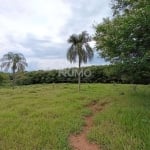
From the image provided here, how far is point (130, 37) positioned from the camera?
11.2 metres

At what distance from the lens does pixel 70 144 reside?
7867mm

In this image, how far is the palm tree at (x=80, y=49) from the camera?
19.0 metres

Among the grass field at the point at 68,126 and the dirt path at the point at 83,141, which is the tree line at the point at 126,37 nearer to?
→ the grass field at the point at 68,126

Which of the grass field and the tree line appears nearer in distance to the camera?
the grass field

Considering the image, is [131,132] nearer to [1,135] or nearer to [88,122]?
[88,122]

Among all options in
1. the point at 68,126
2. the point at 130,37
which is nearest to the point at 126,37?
the point at 130,37

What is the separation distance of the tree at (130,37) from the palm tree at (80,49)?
6136 mm

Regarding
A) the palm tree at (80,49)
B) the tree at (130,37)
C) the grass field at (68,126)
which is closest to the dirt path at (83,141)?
the grass field at (68,126)

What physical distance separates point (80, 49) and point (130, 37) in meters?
7.98

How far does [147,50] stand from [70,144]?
5.50 meters

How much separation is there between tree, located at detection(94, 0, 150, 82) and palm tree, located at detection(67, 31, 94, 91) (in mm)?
6136

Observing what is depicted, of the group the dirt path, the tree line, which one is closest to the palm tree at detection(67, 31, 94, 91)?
the tree line

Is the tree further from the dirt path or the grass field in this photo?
the dirt path

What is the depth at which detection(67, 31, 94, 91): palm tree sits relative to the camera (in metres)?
19.0
